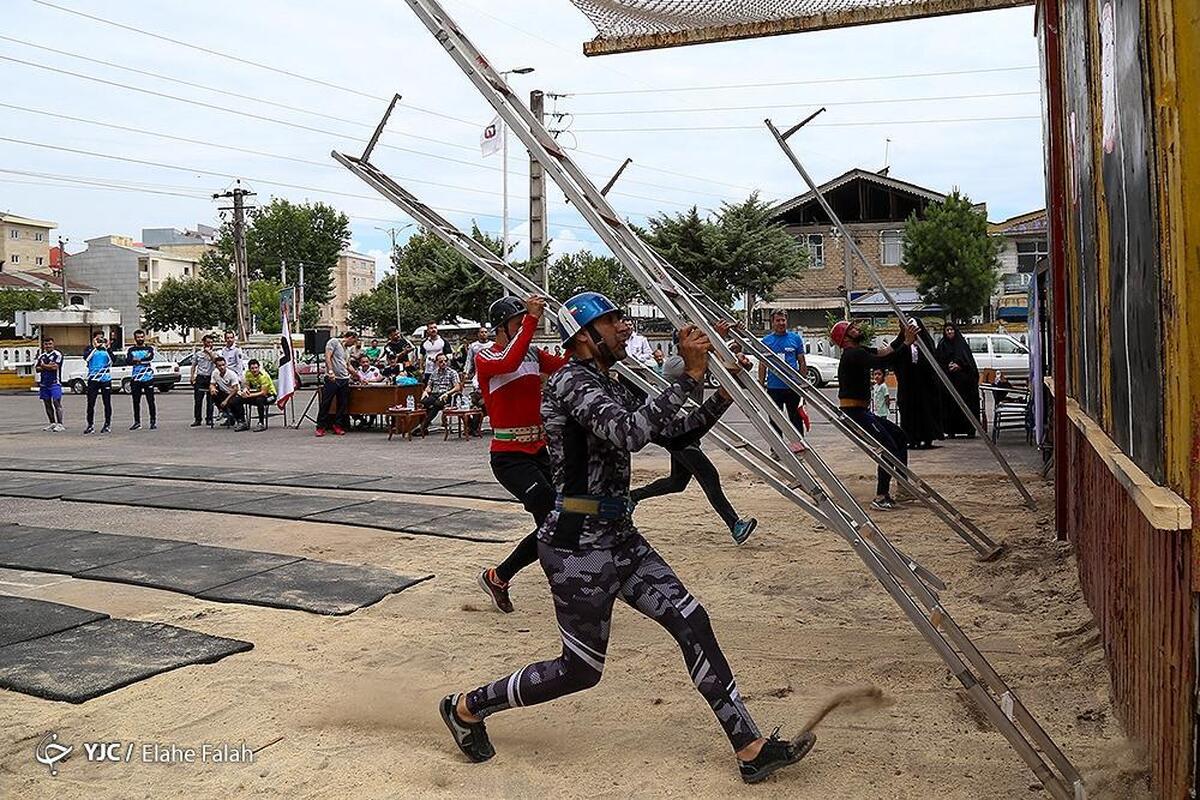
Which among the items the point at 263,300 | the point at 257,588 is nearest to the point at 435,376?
the point at 257,588

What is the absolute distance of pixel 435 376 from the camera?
59.8 feet

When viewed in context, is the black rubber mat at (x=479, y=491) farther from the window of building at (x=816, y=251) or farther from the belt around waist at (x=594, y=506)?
the window of building at (x=816, y=251)

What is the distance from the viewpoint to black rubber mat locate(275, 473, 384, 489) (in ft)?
39.3

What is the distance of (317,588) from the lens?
23.5ft

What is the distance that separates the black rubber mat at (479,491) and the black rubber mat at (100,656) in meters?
4.91

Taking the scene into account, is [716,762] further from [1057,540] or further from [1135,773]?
[1057,540]

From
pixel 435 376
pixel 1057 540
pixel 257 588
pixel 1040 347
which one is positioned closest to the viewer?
pixel 257 588

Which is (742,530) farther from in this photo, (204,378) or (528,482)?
(204,378)

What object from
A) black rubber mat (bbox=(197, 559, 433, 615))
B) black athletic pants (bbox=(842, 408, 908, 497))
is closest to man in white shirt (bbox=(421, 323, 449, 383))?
black athletic pants (bbox=(842, 408, 908, 497))

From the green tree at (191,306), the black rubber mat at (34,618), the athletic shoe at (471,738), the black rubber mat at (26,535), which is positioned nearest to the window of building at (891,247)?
the black rubber mat at (26,535)

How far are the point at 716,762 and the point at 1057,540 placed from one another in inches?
204

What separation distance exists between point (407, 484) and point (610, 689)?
714 cm

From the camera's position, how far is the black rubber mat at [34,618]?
6078 mm

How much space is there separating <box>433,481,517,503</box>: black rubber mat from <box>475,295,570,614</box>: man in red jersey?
433 cm
